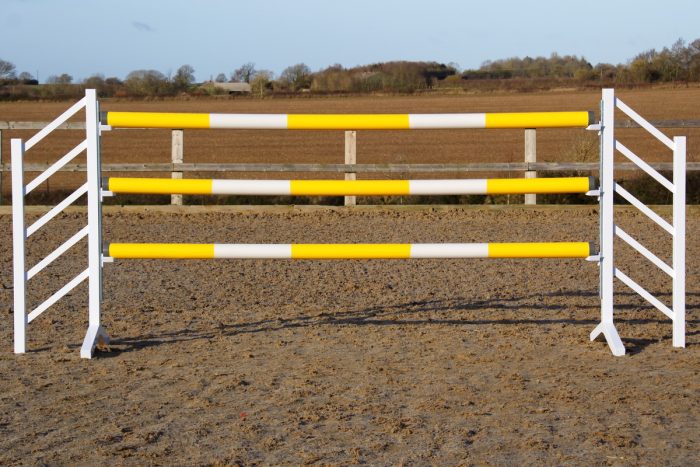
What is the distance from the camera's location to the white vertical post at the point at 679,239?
559 cm

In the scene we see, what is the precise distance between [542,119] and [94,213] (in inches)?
102

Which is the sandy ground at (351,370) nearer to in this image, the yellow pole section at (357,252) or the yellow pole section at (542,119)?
the yellow pole section at (357,252)

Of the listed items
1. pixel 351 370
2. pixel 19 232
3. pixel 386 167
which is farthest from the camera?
pixel 386 167

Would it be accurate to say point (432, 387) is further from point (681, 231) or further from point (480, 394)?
point (681, 231)

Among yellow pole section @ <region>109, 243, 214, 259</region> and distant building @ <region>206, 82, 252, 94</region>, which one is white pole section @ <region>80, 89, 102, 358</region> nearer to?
yellow pole section @ <region>109, 243, 214, 259</region>

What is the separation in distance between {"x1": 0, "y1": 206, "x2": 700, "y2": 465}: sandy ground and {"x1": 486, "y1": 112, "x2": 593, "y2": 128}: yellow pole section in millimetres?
1255

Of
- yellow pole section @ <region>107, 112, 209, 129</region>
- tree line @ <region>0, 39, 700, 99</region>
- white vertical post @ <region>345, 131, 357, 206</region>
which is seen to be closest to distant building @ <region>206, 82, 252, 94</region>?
tree line @ <region>0, 39, 700, 99</region>

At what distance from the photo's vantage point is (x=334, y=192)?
5.70 m

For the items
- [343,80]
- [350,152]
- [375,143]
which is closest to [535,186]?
[350,152]

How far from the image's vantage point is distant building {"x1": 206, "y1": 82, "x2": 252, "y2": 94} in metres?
70.5

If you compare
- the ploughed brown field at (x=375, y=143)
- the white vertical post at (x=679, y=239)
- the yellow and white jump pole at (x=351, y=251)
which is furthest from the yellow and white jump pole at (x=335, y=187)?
the ploughed brown field at (x=375, y=143)

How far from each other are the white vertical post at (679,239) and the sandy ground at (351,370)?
0.58 ft

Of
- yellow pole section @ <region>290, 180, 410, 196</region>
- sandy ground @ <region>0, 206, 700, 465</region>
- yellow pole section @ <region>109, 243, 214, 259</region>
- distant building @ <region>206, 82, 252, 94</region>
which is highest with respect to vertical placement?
distant building @ <region>206, 82, 252, 94</region>

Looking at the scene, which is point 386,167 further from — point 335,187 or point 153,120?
point 153,120
